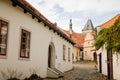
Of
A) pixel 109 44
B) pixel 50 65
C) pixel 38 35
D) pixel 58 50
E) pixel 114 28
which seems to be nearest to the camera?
pixel 114 28

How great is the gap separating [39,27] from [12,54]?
4362 millimetres

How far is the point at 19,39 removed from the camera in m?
10.4

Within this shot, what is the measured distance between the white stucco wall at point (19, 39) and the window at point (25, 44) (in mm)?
294

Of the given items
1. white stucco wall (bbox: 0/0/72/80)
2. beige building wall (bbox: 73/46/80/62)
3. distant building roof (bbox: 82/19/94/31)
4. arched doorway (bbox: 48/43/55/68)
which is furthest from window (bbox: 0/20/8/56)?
distant building roof (bbox: 82/19/94/31)

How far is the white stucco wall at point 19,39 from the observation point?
9.22 m

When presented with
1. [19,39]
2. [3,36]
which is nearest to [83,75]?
[19,39]

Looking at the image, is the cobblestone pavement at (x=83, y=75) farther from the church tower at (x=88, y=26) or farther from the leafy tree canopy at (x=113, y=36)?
the church tower at (x=88, y=26)

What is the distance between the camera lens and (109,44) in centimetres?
1257

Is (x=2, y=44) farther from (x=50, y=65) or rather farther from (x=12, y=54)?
(x=50, y=65)

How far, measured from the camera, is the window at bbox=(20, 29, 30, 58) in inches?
432

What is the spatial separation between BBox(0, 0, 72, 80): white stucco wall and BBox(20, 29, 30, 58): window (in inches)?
11.6

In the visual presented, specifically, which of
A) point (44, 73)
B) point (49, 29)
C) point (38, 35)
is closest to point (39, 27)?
point (38, 35)

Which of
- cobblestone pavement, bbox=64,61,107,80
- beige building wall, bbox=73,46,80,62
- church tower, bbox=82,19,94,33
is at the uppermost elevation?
church tower, bbox=82,19,94,33

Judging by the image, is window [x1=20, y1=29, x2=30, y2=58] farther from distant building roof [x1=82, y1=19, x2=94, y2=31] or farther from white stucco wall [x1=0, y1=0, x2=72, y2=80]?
distant building roof [x1=82, y1=19, x2=94, y2=31]
